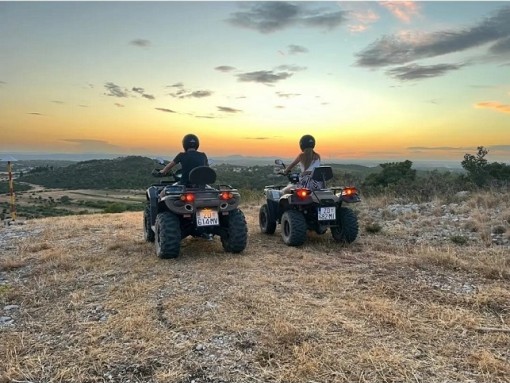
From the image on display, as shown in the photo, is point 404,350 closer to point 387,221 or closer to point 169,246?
point 169,246

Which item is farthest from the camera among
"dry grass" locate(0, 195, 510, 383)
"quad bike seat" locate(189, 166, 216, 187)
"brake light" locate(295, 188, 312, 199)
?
"brake light" locate(295, 188, 312, 199)

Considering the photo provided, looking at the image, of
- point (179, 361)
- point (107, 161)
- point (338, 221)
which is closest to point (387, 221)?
point (338, 221)

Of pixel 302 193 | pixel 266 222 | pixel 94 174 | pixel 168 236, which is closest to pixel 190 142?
pixel 168 236

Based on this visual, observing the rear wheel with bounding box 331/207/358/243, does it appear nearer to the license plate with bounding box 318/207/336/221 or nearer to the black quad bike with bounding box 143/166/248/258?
the license plate with bounding box 318/207/336/221

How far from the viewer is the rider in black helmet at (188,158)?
7125mm

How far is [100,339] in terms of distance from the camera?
3363 millimetres

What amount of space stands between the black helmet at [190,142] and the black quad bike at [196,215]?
72 cm

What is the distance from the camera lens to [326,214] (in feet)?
23.6

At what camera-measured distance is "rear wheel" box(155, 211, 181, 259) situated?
6176mm

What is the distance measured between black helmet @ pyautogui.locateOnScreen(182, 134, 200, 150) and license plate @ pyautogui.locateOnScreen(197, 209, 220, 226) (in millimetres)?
1449

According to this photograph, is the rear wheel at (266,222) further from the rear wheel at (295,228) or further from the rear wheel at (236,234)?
the rear wheel at (236,234)

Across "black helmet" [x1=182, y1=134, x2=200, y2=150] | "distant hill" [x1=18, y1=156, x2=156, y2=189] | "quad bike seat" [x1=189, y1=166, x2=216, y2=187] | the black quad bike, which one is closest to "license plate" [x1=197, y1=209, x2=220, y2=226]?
the black quad bike

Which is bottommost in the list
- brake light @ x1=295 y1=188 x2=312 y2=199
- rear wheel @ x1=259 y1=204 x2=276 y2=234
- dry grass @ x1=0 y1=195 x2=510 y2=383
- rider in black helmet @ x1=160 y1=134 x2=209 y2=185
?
dry grass @ x1=0 y1=195 x2=510 y2=383

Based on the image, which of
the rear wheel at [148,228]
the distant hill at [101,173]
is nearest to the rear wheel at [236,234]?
the rear wheel at [148,228]
